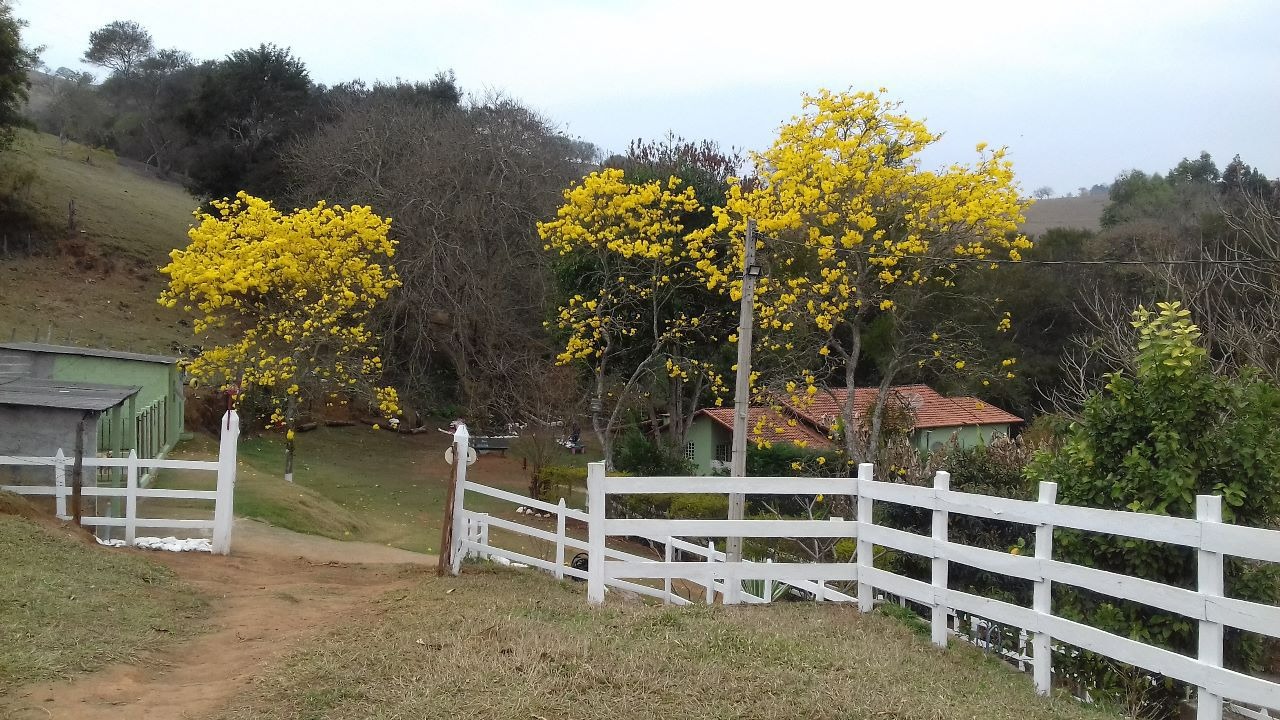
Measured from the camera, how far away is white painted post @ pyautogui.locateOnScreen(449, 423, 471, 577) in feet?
35.1

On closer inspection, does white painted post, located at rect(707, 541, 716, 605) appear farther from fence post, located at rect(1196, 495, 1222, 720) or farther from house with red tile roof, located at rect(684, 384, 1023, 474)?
house with red tile roof, located at rect(684, 384, 1023, 474)

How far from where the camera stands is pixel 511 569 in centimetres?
1177

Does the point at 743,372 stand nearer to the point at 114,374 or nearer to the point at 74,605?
the point at 74,605

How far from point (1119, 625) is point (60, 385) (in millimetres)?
15944

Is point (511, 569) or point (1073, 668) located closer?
point (1073, 668)

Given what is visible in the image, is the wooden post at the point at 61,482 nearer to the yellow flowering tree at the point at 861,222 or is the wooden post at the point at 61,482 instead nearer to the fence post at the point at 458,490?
the fence post at the point at 458,490

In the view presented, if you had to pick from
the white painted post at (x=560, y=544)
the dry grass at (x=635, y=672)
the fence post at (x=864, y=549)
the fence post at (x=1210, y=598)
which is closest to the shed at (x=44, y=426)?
the white painted post at (x=560, y=544)

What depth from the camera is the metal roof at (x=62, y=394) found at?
44.5 ft

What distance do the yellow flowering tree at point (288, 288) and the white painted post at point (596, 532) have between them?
18.3 metres

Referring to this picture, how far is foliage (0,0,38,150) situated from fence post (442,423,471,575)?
3419 centimetres

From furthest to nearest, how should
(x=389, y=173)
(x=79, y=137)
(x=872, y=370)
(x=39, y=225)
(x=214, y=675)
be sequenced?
(x=79, y=137) → (x=39, y=225) → (x=389, y=173) → (x=872, y=370) → (x=214, y=675)

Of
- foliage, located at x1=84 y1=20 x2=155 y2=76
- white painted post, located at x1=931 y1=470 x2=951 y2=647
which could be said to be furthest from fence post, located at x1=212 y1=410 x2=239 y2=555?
foliage, located at x1=84 y1=20 x2=155 y2=76

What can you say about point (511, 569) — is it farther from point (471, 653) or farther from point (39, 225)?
point (39, 225)

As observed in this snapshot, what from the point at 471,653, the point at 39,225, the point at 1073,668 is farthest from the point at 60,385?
the point at 39,225
